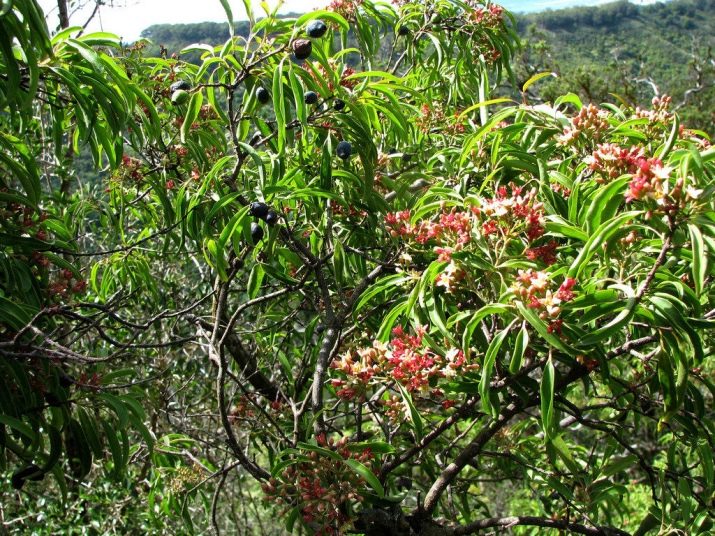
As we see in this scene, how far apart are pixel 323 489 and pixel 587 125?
1138mm

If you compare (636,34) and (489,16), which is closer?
(489,16)

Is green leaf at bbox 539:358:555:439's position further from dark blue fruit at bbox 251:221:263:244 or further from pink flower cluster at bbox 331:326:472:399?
dark blue fruit at bbox 251:221:263:244

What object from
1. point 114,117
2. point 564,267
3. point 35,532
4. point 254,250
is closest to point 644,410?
point 564,267

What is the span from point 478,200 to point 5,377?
1276mm

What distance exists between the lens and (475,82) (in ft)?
9.36

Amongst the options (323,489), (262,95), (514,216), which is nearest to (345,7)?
(262,95)

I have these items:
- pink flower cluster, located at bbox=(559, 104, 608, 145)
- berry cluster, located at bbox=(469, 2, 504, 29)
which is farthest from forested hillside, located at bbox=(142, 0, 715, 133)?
pink flower cluster, located at bbox=(559, 104, 608, 145)

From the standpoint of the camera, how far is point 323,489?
1.57 m

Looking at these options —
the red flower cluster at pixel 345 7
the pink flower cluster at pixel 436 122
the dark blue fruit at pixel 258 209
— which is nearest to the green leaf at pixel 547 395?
the dark blue fruit at pixel 258 209

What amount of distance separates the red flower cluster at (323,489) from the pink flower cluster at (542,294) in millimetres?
666

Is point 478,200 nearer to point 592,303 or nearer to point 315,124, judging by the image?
point 592,303

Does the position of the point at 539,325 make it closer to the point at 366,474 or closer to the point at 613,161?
the point at 613,161

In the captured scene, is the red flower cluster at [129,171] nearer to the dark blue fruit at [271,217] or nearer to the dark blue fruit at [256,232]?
the dark blue fruit at [256,232]

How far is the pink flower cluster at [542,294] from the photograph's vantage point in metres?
1.22
